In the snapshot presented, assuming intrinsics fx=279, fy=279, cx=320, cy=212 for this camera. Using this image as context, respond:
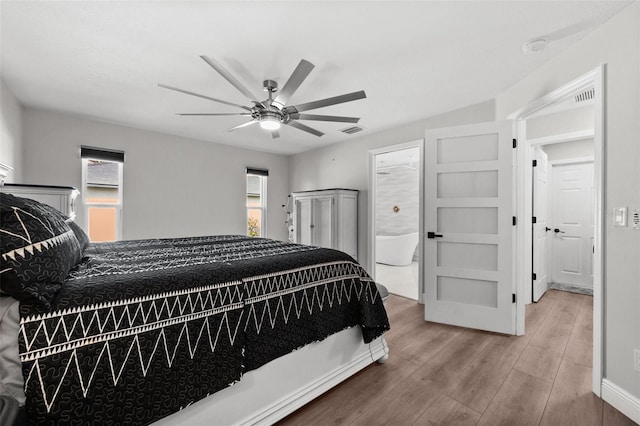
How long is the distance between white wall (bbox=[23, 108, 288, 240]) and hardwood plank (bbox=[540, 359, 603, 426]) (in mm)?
4640

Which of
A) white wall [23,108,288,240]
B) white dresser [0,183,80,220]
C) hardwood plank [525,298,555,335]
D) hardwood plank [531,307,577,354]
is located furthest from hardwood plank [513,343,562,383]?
white wall [23,108,288,240]

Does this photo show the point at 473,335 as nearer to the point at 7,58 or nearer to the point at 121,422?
the point at 121,422

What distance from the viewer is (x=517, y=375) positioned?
6.59ft

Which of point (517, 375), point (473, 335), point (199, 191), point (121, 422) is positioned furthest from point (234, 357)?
point (199, 191)

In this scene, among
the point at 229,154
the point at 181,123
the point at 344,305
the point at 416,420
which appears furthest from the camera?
the point at 229,154

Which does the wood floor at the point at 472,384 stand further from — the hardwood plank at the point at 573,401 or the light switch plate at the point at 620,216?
the light switch plate at the point at 620,216

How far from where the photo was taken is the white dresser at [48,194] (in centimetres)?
238

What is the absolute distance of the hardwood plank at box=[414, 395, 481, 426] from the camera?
156 centimetres

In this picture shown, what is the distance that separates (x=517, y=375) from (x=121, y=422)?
7.87 feet

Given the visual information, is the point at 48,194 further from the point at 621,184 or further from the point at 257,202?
the point at 621,184

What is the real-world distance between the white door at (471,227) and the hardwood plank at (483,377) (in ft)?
1.46

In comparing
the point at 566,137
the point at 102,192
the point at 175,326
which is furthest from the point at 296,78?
the point at 102,192

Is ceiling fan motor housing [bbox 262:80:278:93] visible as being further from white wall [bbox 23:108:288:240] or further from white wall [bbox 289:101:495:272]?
white wall [bbox 23:108:288:240]

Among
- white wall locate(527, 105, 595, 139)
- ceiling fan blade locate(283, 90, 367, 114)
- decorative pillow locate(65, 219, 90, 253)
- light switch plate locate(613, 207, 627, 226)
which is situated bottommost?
decorative pillow locate(65, 219, 90, 253)
